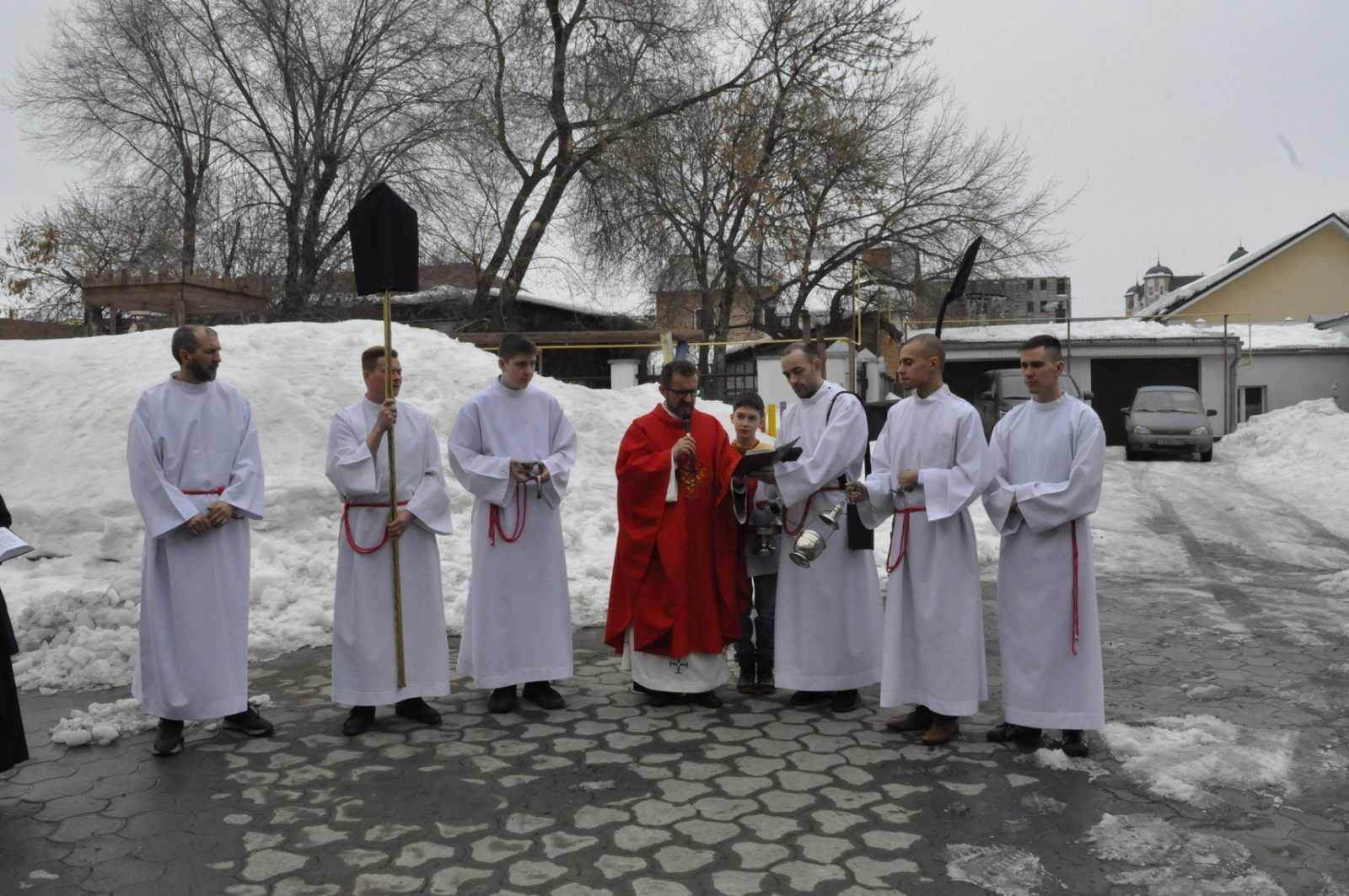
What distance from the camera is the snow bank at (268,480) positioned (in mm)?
8109

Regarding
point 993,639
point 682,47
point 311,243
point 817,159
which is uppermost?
point 682,47

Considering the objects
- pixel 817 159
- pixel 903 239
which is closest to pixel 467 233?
pixel 817 159

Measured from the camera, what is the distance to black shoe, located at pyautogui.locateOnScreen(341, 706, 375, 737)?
19.9 ft

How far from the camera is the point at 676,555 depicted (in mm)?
6527

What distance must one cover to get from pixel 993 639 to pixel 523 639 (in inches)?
143

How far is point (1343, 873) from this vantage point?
13.5ft

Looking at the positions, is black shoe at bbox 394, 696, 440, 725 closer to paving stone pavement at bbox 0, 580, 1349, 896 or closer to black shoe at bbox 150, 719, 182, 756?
paving stone pavement at bbox 0, 580, 1349, 896

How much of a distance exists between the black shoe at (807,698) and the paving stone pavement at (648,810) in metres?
0.14

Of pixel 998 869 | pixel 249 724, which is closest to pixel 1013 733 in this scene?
pixel 998 869

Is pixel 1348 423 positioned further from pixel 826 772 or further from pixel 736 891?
pixel 736 891

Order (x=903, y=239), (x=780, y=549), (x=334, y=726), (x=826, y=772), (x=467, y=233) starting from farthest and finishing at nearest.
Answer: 1. (x=903, y=239)
2. (x=467, y=233)
3. (x=780, y=549)
4. (x=334, y=726)
5. (x=826, y=772)

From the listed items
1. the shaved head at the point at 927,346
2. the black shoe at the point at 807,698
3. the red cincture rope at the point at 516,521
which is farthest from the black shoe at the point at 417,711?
the shaved head at the point at 927,346

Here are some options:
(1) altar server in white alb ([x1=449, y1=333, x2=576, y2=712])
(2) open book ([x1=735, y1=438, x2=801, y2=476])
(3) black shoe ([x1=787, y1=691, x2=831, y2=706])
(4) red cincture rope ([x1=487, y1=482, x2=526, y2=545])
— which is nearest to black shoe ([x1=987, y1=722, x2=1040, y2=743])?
(3) black shoe ([x1=787, y1=691, x2=831, y2=706])

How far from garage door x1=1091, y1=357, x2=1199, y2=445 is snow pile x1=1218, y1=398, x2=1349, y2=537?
4.86 m
